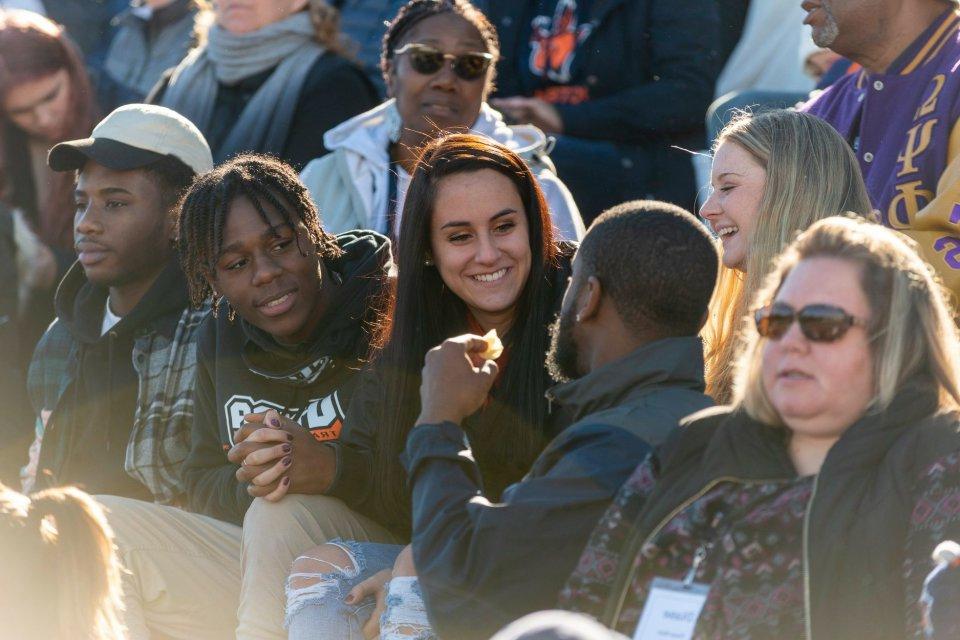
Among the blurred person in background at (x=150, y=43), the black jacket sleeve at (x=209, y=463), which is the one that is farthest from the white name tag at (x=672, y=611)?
Result: the blurred person in background at (x=150, y=43)

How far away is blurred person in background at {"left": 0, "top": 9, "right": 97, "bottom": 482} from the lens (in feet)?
19.9

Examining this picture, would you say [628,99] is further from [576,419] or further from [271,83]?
[576,419]

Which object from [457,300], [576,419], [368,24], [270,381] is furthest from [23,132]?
[576,419]

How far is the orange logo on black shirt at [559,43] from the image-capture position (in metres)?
5.82

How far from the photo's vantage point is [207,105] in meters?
6.21

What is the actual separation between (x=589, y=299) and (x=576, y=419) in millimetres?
281

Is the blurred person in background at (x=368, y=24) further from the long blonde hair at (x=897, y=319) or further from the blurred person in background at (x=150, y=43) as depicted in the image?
the long blonde hair at (x=897, y=319)

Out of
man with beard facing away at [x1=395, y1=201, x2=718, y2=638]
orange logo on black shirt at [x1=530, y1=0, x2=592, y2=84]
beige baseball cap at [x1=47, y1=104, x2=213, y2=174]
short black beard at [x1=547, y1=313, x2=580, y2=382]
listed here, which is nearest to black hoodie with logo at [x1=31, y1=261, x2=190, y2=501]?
beige baseball cap at [x1=47, y1=104, x2=213, y2=174]

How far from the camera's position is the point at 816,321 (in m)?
2.73

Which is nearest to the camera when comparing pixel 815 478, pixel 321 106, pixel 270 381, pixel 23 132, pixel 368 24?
pixel 815 478

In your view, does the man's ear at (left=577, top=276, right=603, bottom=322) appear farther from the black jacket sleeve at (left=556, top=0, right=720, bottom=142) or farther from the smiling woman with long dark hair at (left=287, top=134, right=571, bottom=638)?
the black jacket sleeve at (left=556, top=0, right=720, bottom=142)

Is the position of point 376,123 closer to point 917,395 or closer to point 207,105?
point 207,105

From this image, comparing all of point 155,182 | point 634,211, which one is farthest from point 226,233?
point 634,211

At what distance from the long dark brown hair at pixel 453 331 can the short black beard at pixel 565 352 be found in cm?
58
